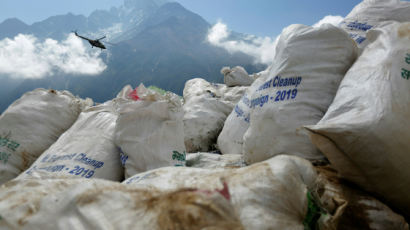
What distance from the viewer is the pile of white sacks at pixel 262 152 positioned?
47cm

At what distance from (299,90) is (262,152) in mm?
302

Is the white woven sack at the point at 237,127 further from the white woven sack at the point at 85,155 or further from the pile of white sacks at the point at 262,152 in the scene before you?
the white woven sack at the point at 85,155

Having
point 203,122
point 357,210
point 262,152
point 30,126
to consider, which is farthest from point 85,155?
point 357,210

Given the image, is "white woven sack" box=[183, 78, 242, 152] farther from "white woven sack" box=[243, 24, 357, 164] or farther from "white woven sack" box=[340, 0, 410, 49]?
"white woven sack" box=[340, 0, 410, 49]

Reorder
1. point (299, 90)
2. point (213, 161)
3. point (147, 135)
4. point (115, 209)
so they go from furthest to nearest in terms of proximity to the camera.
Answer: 1. point (213, 161)
2. point (147, 135)
3. point (299, 90)
4. point (115, 209)

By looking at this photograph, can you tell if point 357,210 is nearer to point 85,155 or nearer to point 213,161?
point 213,161

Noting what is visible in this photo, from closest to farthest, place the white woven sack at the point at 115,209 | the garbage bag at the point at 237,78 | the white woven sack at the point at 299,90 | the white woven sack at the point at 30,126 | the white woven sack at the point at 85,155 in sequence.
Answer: the white woven sack at the point at 115,209, the white woven sack at the point at 299,90, the white woven sack at the point at 85,155, the white woven sack at the point at 30,126, the garbage bag at the point at 237,78

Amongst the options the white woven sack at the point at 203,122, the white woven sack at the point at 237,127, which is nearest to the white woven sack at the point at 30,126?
the white woven sack at the point at 203,122

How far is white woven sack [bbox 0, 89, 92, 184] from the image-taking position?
1469 millimetres

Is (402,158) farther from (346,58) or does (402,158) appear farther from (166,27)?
(166,27)

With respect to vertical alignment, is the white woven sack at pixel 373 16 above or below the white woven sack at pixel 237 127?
above

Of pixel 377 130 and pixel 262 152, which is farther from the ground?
pixel 377 130

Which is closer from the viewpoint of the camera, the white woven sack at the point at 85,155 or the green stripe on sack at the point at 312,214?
the green stripe on sack at the point at 312,214

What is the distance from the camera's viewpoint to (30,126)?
156cm
